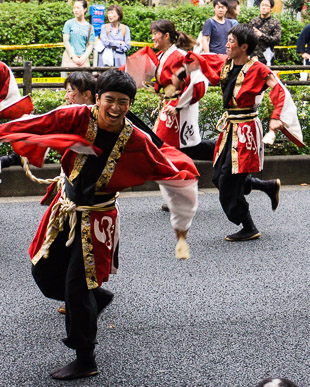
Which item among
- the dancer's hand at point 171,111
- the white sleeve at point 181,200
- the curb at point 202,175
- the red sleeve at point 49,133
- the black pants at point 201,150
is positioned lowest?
the curb at point 202,175

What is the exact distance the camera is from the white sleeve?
3664mm

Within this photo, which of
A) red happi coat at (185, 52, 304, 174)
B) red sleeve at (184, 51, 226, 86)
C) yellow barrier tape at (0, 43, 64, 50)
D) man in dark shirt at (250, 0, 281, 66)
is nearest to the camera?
red happi coat at (185, 52, 304, 174)

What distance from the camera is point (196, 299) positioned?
4.68m

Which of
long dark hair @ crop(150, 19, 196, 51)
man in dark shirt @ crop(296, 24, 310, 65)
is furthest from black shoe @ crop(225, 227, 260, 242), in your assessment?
man in dark shirt @ crop(296, 24, 310, 65)

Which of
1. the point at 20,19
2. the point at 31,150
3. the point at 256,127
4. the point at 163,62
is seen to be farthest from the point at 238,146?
the point at 20,19

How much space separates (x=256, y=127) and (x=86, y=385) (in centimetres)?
315

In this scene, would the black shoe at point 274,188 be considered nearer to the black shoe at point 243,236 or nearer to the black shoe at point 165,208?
the black shoe at point 243,236

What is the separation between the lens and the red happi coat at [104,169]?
3.35m

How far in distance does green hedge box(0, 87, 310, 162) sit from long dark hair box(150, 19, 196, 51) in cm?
153

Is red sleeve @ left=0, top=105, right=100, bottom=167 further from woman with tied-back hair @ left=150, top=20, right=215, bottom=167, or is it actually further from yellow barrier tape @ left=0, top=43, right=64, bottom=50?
yellow barrier tape @ left=0, top=43, right=64, bottom=50

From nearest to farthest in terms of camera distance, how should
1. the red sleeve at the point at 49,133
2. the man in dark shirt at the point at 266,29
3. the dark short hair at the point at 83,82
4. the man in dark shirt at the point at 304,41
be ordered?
1. the red sleeve at the point at 49,133
2. the dark short hair at the point at 83,82
3. the man in dark shirt at the point at 266,29
4. the man in dark shirt at the point at 304,41

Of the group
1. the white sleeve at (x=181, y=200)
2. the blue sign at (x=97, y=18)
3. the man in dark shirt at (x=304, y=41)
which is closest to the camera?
the white sleeve at (x=181, y=200)

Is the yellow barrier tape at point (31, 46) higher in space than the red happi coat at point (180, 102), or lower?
lower

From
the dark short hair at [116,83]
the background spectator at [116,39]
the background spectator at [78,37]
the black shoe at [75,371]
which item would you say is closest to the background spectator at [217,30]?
the background spectator at [116,39]
